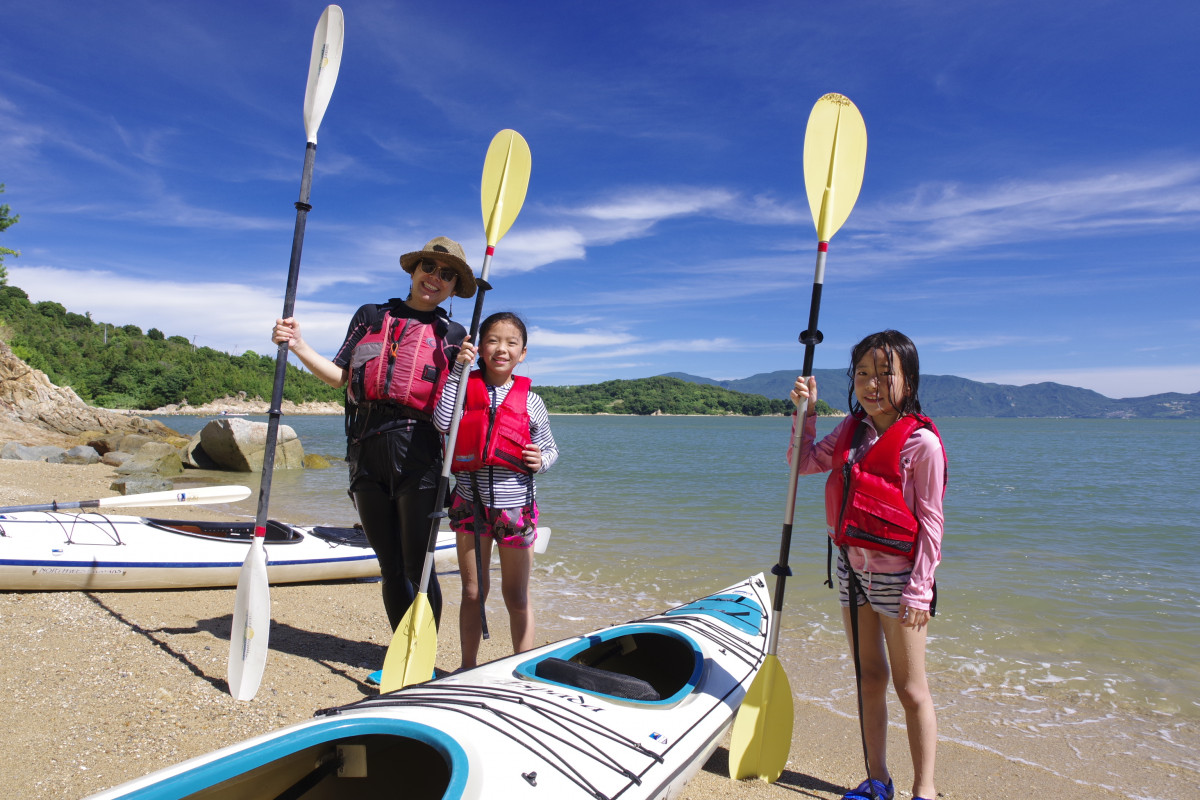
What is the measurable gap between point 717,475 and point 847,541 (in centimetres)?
1779

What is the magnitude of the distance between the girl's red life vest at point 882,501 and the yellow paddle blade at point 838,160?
4.08ft

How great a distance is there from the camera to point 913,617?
7.04 ft

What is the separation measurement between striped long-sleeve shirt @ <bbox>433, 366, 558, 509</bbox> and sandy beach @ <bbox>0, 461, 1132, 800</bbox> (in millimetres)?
1275

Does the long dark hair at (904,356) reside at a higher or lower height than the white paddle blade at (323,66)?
lower

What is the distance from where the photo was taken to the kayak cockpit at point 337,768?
152 centimetres

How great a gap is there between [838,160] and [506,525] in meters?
2.30

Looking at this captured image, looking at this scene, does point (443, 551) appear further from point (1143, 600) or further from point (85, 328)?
point (85, 328)

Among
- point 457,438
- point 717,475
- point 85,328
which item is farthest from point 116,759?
point 85,328

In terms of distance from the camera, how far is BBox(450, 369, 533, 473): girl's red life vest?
2.96 m

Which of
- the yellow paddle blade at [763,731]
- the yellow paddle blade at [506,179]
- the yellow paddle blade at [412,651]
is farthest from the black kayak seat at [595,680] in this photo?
the yellow paddle blade at [506,179]

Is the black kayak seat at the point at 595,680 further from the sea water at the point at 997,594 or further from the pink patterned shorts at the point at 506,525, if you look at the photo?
the sea water at the point at 997,594

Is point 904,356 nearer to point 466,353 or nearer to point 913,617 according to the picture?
point 913,617

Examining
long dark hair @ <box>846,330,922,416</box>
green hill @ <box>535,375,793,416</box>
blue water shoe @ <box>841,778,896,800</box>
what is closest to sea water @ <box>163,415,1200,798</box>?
blue water shoe @ <box>841,778,896,800</box>

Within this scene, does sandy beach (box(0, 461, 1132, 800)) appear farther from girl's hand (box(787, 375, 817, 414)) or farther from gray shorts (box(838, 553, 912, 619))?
girl's hand (box(787, 375, 817, 414))
